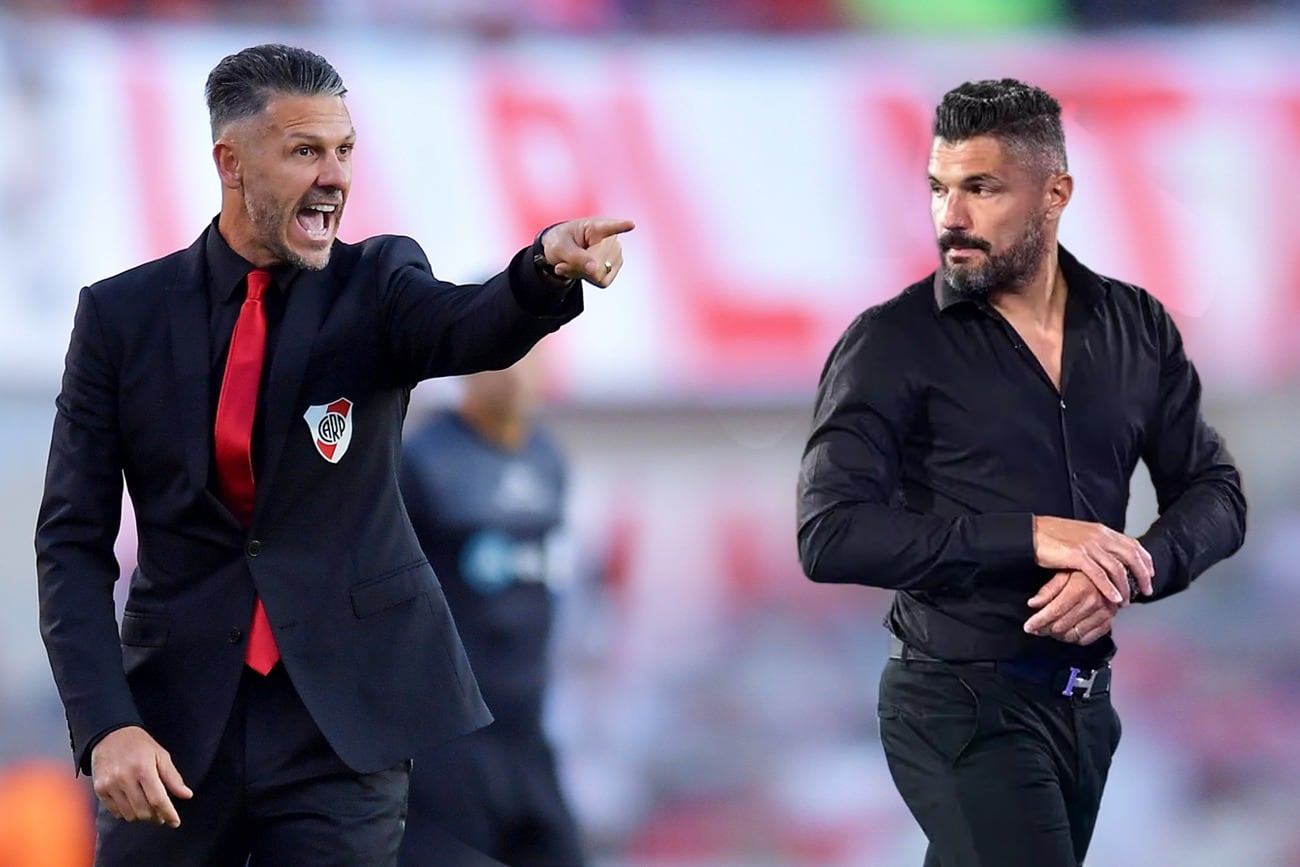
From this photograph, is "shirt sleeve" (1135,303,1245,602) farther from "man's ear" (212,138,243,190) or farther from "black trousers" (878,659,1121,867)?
"man's ear" (212,138,243,190)

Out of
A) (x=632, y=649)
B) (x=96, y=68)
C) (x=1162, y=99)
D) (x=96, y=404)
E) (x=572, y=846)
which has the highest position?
(x=96, y=68)

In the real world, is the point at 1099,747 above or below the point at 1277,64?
below

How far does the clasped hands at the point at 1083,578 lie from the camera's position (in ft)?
9.62

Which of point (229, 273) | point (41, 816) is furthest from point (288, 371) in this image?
point (41, 816)

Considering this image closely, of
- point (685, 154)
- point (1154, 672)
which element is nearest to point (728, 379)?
point (685, 154)

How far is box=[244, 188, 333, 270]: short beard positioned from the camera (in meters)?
2.68

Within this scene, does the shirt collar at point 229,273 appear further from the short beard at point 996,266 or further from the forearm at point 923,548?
the short beard at point 996,266

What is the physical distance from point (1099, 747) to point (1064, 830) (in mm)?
203

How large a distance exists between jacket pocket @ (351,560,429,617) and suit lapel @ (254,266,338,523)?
19 cm

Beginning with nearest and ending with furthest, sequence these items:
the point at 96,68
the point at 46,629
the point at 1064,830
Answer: the point at 46,629
the point at 1064,830
the point at 96,68

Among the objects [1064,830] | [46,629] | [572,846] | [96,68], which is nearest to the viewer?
[46,629]

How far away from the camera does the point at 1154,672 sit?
5.79m

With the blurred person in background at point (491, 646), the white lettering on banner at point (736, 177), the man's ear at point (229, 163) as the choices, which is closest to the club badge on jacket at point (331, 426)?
the man's ear at point (229, 163)

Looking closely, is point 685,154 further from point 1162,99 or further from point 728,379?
point 1162,99
